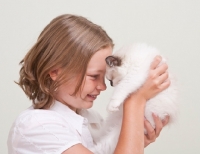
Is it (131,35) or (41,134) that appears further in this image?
(131,35)

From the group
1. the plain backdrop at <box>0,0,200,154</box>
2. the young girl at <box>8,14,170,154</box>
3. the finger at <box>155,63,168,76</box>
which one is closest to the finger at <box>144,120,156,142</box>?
the young girl at <box>8,14,170,154</box>

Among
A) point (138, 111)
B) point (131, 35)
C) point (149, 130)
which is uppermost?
point (131, 35)

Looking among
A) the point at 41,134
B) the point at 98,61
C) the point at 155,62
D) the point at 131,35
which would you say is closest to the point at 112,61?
the point at 98,61

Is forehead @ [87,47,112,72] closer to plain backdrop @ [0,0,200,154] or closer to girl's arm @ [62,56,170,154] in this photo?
girl's arm @ [62,56,170,154]

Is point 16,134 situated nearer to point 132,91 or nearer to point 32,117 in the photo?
point 32,117

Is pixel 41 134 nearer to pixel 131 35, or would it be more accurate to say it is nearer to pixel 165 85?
pixel 165 85

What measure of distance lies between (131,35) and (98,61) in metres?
0.94

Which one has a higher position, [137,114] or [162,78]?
[162,78]

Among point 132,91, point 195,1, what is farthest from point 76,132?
point 195,1

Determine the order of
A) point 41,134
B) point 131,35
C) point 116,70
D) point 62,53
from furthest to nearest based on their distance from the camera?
point 131,35 < point 116,70 < point 62,53 < point 41,134

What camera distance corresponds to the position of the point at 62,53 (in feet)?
4.51

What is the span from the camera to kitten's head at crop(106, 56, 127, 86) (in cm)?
148

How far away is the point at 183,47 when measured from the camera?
233 cm

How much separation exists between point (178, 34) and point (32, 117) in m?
1.36
